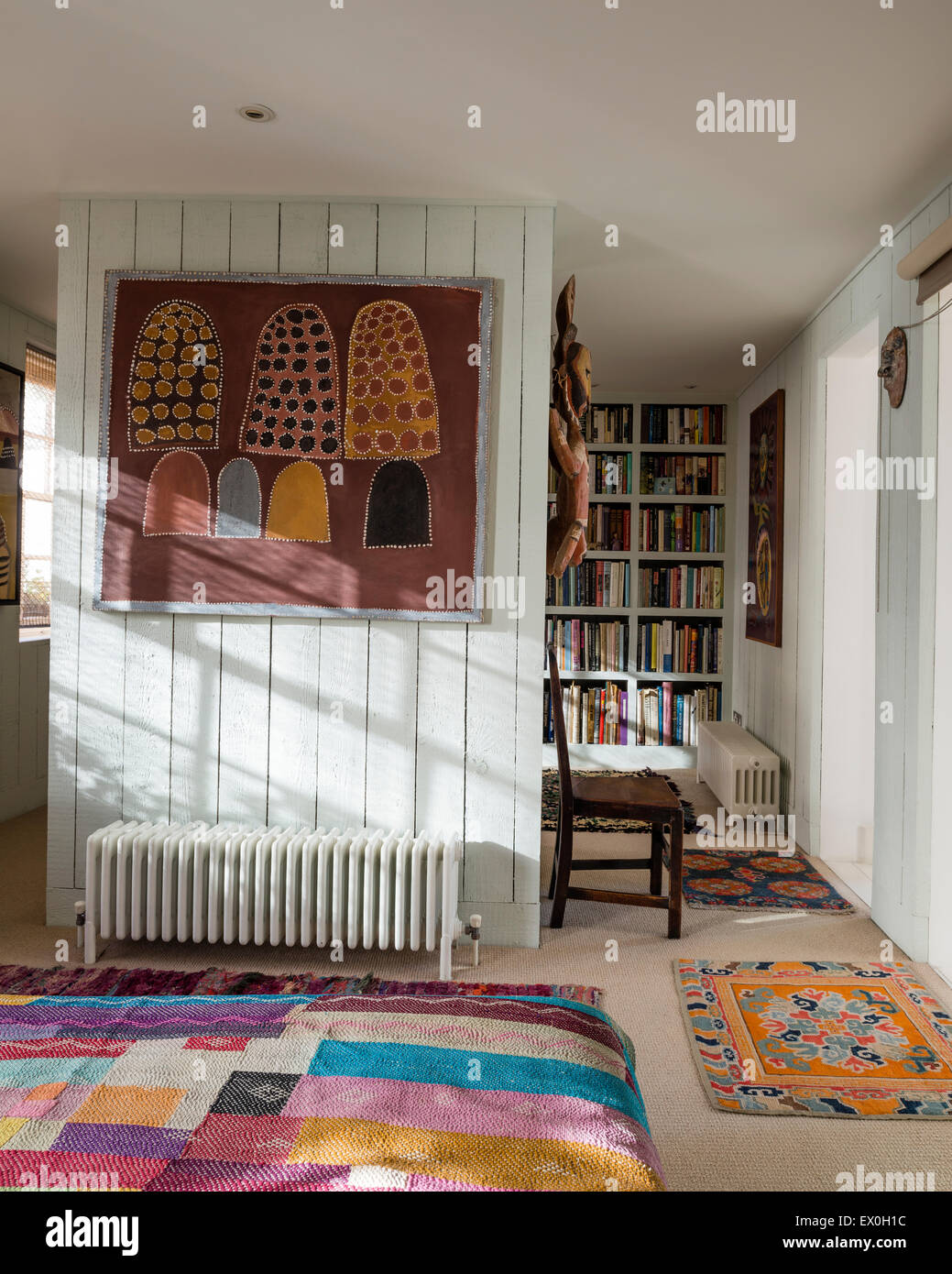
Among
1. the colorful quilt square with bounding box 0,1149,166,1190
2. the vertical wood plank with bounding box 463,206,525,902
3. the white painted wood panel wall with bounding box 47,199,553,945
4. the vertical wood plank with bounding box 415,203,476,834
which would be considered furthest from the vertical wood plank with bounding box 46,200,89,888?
the colorful quilt square with bounding box 0,1149,166,1190

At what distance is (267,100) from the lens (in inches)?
106

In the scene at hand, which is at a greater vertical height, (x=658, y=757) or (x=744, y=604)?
(x=744, y=604)

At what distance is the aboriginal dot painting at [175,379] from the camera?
3355 mm

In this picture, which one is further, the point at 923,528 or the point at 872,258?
the point at 872,258

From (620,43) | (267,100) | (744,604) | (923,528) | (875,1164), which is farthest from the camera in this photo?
(744,604)

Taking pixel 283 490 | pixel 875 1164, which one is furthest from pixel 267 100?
pixel 875 1164

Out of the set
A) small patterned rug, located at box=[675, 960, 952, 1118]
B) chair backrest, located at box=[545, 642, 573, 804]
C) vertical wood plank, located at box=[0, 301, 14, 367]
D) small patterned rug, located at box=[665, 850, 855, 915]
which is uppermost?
vertical wood plank, located at box=[0, 301, 14, 367]

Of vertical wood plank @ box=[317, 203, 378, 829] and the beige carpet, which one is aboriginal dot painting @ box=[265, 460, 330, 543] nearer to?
vertical wood plank @ box=[317, 203, 378, 829]

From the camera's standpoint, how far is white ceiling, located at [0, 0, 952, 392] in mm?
2305

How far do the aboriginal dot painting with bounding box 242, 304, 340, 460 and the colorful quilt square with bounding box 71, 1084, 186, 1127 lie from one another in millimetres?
2394

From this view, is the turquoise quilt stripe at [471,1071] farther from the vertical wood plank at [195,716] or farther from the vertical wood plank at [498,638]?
the vertical wood plank at [195,716]

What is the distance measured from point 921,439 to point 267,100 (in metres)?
2.31

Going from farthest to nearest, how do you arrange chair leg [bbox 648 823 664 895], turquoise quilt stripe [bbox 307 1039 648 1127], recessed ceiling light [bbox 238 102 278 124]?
chair leg [bbox 648 823 664 895] → recessed ceiling light [bbox 238 102 278 124] → turquoise quilt stripe [bbox 307 1039 648 1127]

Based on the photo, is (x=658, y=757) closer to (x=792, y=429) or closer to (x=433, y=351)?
(x=792, y=429)
